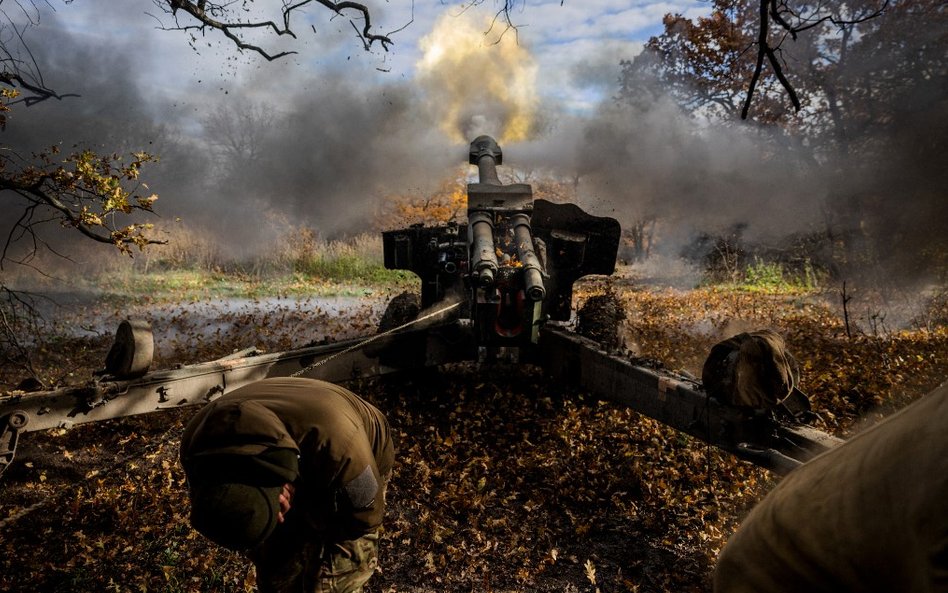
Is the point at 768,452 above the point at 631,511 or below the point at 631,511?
above

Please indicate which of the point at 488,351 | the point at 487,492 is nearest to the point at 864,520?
the point at 487,492

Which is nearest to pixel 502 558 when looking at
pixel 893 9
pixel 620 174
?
pixel 620 174

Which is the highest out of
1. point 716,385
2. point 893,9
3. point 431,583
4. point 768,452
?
point 893,9

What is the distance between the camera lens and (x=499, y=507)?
470cm

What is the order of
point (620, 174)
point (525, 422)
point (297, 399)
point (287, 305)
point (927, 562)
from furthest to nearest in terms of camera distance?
point (620, 174) < point (287, 305) < point (525, 422) < point (297, 399) < point (927, 562)

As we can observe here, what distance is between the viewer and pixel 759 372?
3459mm

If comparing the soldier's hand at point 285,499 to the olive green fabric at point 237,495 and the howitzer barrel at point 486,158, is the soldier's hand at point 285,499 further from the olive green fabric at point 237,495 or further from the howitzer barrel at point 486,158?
the howitzer barrel at point 486,158

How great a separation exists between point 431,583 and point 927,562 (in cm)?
354

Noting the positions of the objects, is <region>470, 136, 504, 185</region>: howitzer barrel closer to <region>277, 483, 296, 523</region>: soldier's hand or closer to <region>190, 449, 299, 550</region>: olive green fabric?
<region>277, 483, 296, 523</region>: soldier's hand

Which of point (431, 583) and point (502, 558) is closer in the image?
point (431, 583)

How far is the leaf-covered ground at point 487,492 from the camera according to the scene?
12.5 ft

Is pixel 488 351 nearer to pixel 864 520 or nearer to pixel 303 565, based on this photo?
pixel 303 565

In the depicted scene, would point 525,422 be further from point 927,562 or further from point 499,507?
point 927,562

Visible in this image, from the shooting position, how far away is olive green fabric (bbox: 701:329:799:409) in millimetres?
3412
